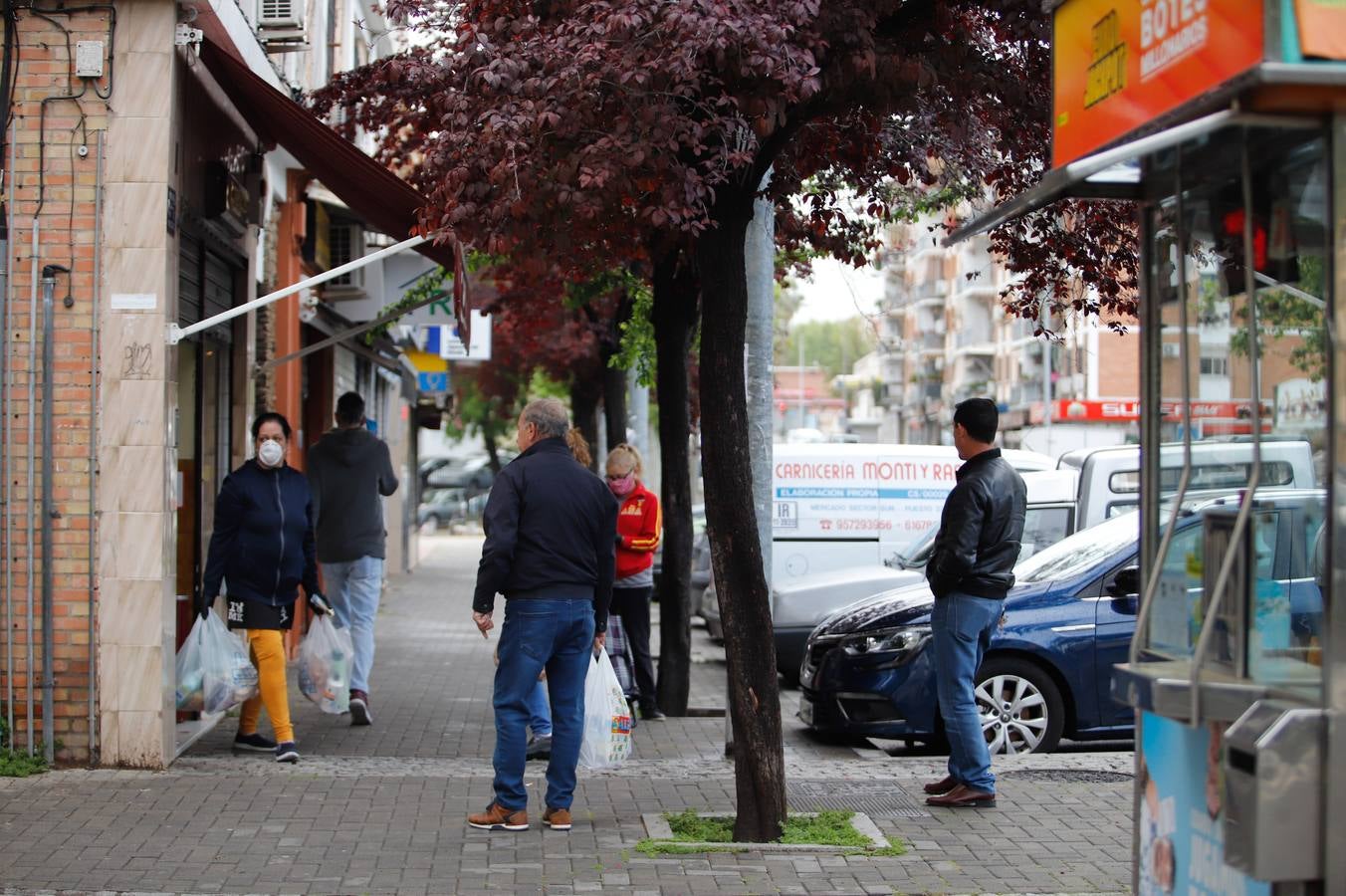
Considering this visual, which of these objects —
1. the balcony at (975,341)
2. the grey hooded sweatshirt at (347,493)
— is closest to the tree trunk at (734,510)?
the grey hooded sweatshirt at (347,493)

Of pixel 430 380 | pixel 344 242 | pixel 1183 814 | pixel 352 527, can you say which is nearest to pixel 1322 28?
pixel 1183 814

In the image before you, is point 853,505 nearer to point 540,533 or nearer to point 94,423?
point 94,423

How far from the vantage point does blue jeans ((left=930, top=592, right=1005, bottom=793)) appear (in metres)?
7.95

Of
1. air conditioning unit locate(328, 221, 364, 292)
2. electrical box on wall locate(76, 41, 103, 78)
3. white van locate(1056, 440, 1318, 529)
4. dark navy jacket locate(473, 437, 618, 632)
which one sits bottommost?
dark navy jacket locate(473, 437, 618, 632)

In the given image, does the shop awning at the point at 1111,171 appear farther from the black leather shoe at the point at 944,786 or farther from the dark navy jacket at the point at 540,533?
the black leather shoe at the point at 944,786

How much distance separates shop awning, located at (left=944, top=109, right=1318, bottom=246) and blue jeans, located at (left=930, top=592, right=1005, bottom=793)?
99.7 inches

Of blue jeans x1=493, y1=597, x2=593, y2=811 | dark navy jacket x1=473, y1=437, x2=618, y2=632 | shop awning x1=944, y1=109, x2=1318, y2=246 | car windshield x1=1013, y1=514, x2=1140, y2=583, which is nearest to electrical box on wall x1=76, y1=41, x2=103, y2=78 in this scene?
dark navy jacket x1=473, y1=437, x2=618, y2=632

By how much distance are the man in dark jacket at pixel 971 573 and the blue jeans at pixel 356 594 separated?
14.1 ft

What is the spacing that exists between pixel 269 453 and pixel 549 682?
8.77 ft

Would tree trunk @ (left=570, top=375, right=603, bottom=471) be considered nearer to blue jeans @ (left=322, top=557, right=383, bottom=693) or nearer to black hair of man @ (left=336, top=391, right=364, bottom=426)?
black hair of man @ (left=336, top=391, right=364, bottom=426)

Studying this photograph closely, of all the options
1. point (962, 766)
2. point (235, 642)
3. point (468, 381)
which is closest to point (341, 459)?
point (235, 642)

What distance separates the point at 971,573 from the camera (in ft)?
25.8

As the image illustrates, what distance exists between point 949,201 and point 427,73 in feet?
11.2

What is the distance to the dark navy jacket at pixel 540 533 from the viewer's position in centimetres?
729
